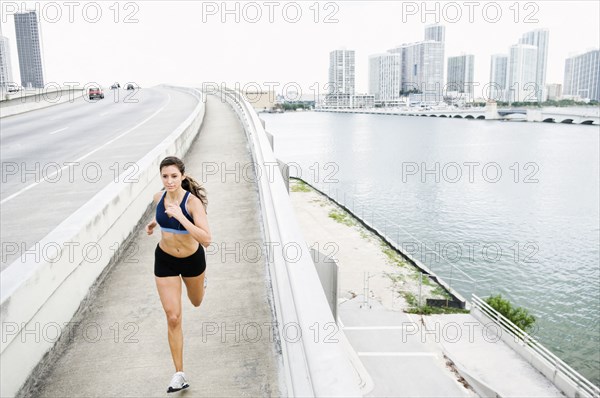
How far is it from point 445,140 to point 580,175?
40.2m

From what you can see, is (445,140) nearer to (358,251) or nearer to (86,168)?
(358,251)

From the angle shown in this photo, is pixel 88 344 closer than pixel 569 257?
Yes

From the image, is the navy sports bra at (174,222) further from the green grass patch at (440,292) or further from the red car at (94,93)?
the red car at (94,93)

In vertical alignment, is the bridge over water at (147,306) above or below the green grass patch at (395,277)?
above

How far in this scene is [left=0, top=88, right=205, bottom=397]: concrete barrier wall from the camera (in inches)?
141

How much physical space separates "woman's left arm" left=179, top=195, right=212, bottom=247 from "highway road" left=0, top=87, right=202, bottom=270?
1.72 m

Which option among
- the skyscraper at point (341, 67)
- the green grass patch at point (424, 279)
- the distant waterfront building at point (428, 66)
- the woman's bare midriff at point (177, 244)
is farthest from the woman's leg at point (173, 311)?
the distant waterfront building at point (428, 66)

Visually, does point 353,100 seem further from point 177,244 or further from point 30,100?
point 177,244

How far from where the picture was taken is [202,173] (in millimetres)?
12008

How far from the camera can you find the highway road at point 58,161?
30.0 ft

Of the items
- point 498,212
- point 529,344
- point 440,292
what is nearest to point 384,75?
point 498,212

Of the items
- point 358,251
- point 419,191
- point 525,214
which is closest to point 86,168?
point 358,251

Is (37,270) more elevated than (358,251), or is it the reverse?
(37,270)

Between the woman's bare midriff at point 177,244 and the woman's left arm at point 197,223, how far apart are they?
15 centimetres
